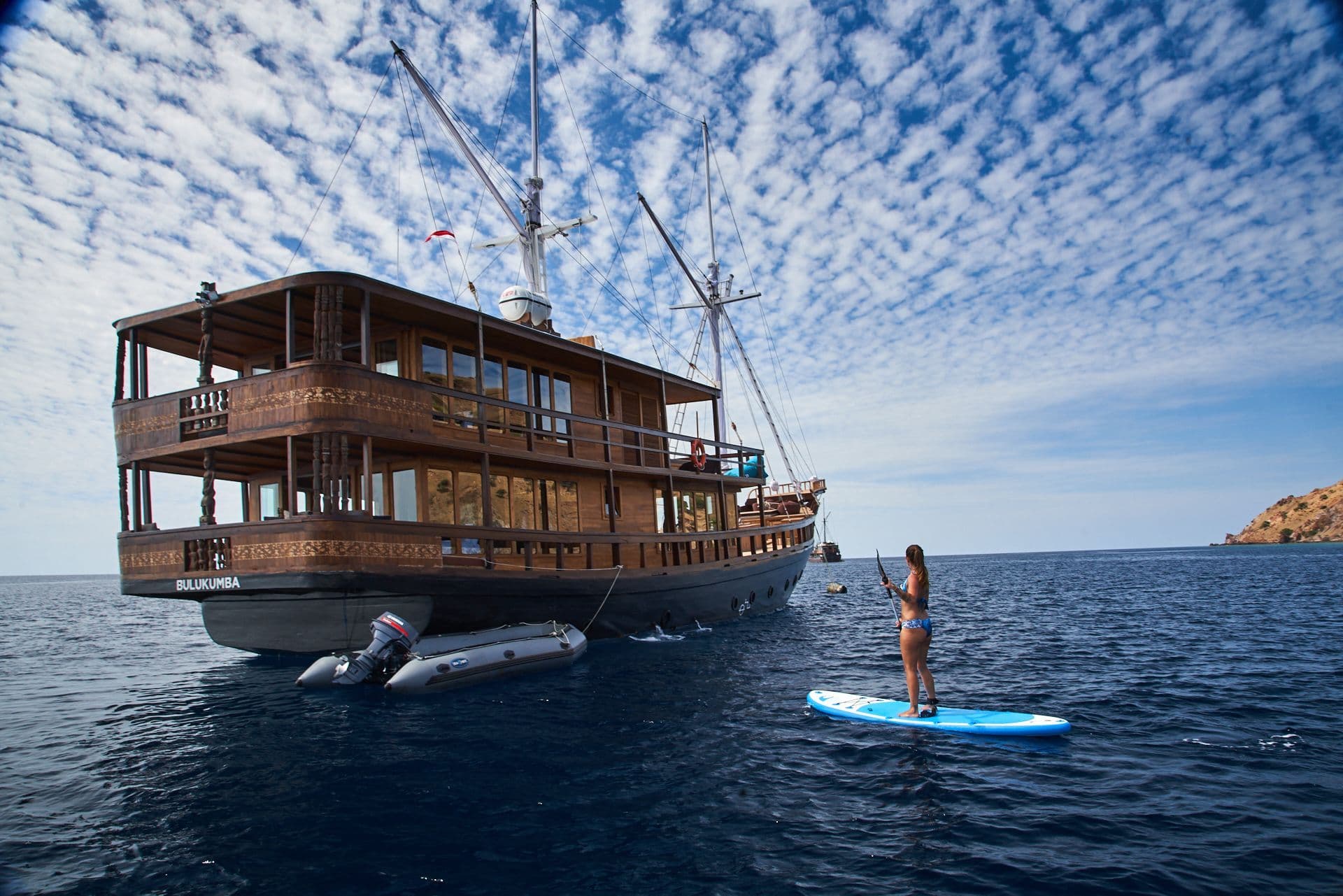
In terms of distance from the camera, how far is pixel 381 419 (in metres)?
12.9

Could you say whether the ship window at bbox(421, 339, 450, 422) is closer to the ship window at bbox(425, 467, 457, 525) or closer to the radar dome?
the ship window at bbox(425, 467, 457, 525)

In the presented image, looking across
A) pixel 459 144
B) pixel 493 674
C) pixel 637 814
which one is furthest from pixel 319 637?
pixel 459 144

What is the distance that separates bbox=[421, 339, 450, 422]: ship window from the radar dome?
3024mm

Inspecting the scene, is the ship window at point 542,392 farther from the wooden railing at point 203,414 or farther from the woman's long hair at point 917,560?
the woman's long hair at point 917,560

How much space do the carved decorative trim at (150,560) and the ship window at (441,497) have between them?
4.35m

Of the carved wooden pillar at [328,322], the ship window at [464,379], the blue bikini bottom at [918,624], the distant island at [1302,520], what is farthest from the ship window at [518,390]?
the distant island at [1302,520]

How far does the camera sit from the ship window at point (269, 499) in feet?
55.8

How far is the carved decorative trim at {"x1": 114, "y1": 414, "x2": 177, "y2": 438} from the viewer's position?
1349 cm

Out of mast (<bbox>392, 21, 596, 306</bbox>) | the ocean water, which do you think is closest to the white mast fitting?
mast (<bbox>392, 21, 596, 306</bbox>)

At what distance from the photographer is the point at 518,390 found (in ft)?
56.6

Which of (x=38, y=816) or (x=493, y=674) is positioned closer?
(x=38, y=816)

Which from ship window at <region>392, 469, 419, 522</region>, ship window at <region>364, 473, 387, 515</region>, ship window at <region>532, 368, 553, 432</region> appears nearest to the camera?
ship window at <region>392, 469, 419, 522</region>

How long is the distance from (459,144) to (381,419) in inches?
449

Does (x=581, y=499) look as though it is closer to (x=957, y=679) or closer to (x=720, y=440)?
(x=720, y=440)
